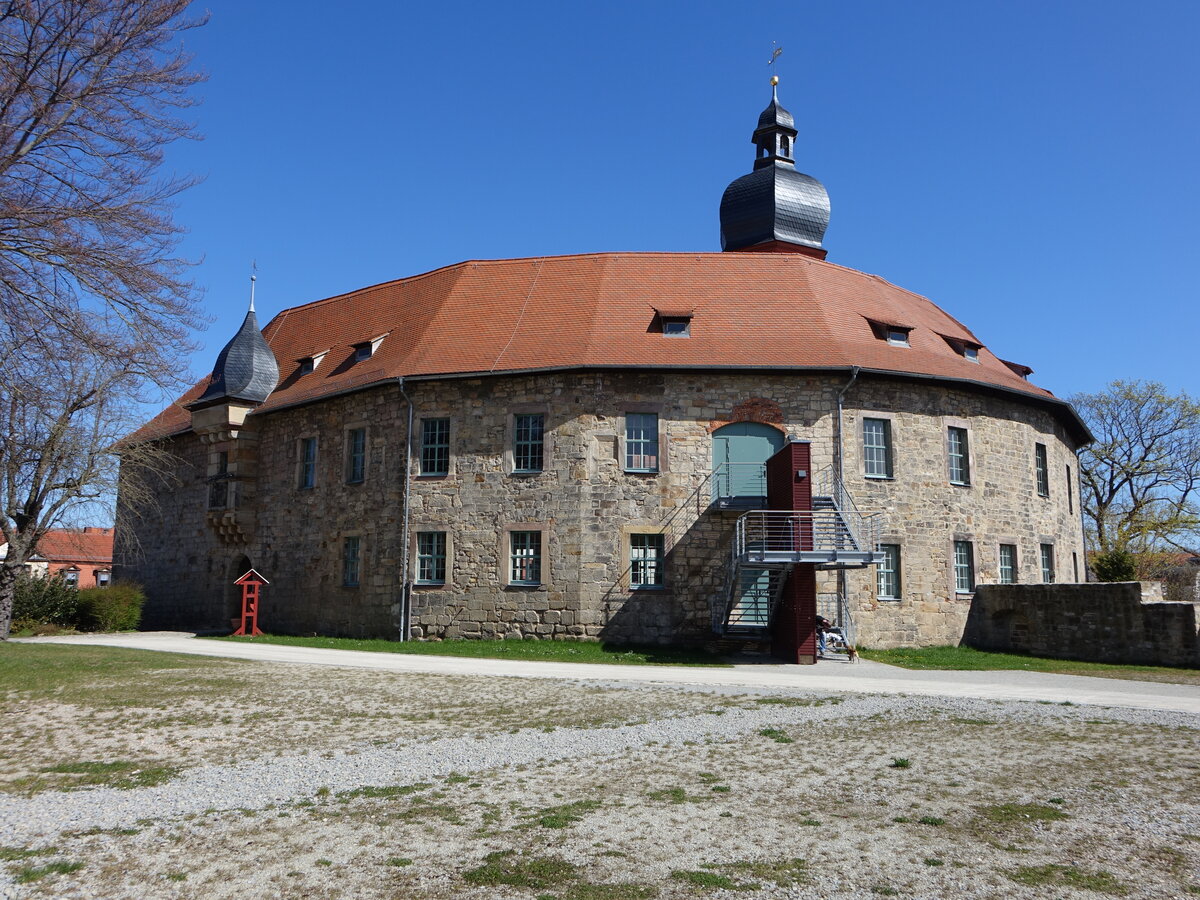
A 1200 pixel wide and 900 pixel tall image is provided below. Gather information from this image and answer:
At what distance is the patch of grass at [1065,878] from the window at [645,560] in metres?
16.2

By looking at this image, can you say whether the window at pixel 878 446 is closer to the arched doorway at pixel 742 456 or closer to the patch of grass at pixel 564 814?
the arched doorway at pixel 742 456

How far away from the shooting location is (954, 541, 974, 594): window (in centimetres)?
2375

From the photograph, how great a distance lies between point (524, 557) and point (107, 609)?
1207 cm

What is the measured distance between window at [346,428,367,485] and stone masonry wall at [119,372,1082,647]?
0.58 feet

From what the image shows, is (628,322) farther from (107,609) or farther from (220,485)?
(107,609)

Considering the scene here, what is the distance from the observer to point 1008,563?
24.8 m

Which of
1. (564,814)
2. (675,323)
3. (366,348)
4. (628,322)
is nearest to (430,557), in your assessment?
(366,348)

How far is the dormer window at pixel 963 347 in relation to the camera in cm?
2662

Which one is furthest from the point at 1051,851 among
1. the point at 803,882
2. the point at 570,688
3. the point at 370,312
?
the point at 370,312

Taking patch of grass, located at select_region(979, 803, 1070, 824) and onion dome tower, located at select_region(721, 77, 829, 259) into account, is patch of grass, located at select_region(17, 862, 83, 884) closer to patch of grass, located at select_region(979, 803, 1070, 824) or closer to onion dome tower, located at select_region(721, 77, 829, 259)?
patch of grass, located at select_region(979, 803, 1070, 824)

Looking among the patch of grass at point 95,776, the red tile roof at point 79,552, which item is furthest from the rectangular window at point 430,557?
the red tile roof at point 79,552

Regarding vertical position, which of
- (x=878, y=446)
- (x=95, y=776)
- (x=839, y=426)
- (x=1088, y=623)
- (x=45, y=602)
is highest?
(x=839, y=426)

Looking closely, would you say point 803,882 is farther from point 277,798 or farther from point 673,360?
point 673,360

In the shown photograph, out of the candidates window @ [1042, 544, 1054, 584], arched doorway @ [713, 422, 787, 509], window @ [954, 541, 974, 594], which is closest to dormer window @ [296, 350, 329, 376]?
arched doorway @ [713, 422, 787, 509]
